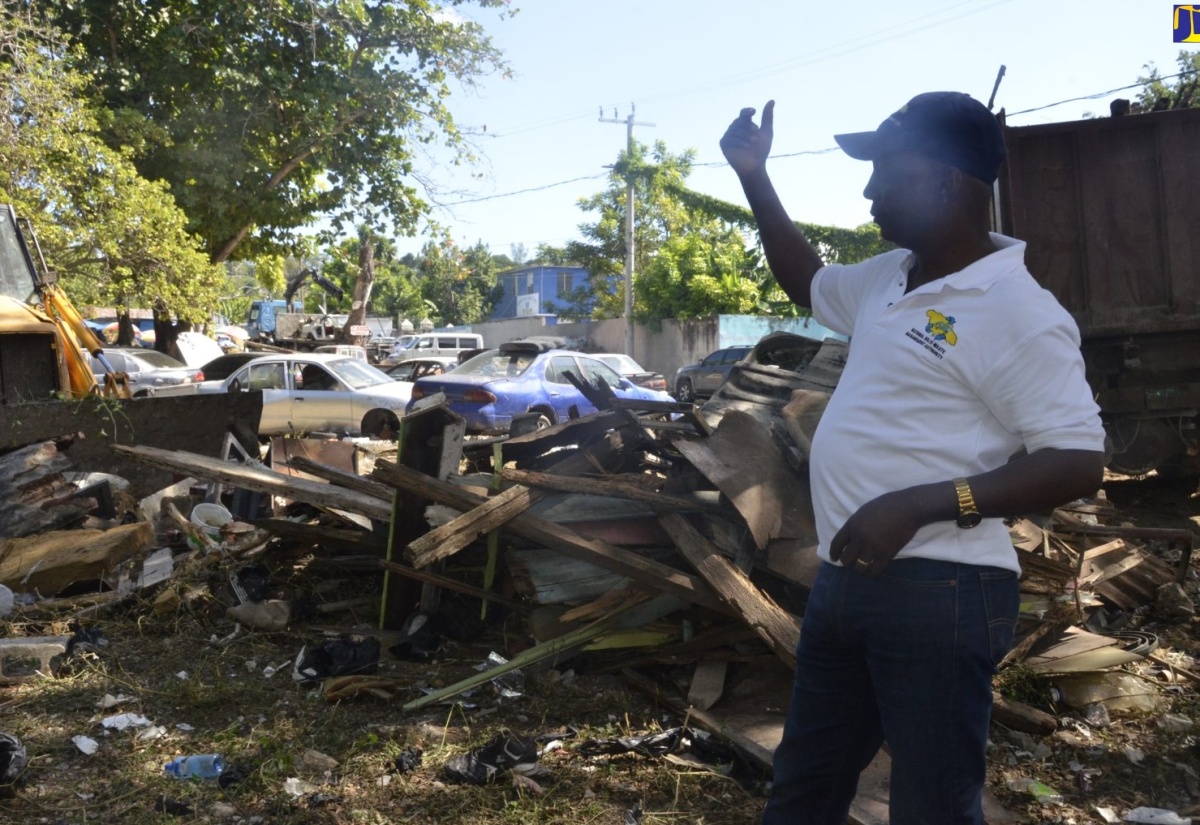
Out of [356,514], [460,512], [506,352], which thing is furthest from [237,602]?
[506,352]

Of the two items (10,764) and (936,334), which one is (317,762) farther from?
(936,334)

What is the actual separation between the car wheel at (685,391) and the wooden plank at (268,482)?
64.5 feet

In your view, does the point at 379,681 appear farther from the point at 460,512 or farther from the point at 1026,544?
the point at 1026,544

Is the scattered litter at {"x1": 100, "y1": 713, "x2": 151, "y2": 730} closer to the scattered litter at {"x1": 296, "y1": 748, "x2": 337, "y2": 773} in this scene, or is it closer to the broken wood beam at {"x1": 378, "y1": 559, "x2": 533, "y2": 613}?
the scattered litter at {"x1": 296, "y1": 748, "x2": 337, "y2": 773}

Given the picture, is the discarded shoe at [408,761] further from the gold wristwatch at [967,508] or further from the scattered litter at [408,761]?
the gold wristwatch at [967,508]

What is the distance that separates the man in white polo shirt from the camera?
1833 mm

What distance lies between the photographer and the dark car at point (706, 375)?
25.0 metres

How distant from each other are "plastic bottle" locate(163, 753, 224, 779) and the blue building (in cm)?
6373

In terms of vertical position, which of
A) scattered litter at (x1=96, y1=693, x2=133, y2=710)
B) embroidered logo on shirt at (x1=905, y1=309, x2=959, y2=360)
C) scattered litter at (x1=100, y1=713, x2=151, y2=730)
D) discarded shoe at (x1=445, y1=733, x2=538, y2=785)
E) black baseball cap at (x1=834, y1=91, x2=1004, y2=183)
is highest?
black baseball cap at (x1=834, y1=91, x2=1004, y2=183)

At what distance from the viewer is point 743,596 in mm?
4285

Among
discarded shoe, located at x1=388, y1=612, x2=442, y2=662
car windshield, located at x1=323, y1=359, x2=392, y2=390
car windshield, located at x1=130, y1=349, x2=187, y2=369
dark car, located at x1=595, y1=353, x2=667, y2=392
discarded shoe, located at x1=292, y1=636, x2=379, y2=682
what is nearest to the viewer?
discarded shoe, located at x1=292, y1=636, x2=379, y2=682

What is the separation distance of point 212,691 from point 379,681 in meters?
0.79

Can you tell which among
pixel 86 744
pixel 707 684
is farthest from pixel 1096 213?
pixel 86 744

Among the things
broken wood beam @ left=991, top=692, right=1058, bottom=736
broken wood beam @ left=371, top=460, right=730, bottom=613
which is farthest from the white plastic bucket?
broken wood beam @ left=991, top=692, right=1058, bottom=736
